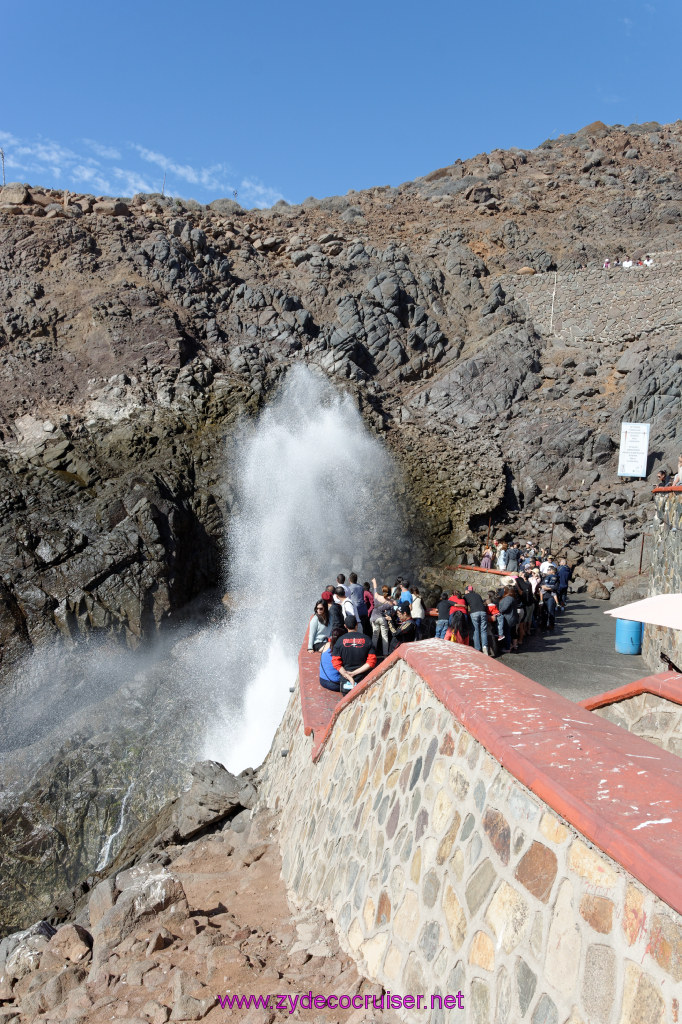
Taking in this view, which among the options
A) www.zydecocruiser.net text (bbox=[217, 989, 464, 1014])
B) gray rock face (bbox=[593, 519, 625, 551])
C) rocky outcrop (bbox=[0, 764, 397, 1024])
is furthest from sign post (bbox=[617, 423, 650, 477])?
www.zydecocruiser.net text (bbox=[217, 989, 464, 1014])

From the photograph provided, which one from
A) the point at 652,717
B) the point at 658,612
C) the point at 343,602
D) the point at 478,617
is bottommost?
the point at 478,617

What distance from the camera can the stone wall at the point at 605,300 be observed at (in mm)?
31766

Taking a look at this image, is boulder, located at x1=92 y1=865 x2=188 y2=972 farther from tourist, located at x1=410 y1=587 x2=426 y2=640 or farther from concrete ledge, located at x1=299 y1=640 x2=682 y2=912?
tourist, located at x1=410 y1=587 x2=426 y2=640

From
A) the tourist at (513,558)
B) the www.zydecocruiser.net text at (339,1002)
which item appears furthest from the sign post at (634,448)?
the www.zydecocruiser.net text at (339,1002)

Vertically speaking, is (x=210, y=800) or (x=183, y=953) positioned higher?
(x=183, y=953)

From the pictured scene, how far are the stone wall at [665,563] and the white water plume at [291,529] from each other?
7801mm

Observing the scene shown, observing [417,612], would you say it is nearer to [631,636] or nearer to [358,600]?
[358,600]

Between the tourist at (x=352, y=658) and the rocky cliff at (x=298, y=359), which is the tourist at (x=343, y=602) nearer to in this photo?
the tourist at (x=352, y=658)

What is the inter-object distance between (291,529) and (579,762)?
69.0 feet

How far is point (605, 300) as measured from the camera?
111 feet

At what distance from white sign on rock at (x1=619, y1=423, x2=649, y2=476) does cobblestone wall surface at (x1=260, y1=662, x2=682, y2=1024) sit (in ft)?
70.0

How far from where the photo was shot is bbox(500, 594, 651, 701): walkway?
35.0 ft

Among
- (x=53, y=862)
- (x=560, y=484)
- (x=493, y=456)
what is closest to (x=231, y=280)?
(x=493, y=456)

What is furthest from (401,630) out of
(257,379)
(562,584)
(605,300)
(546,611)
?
(605,300)
